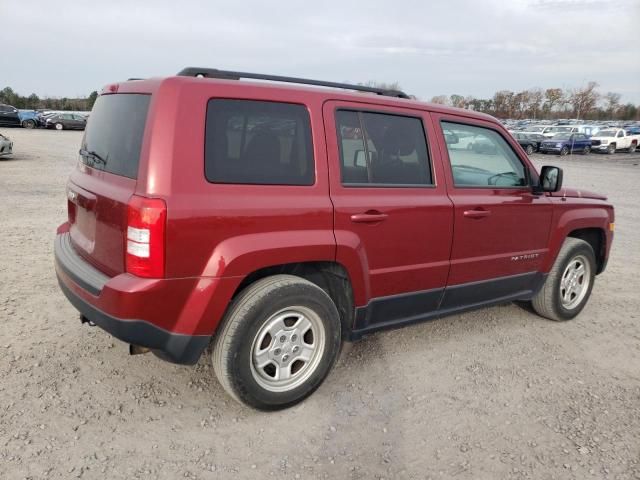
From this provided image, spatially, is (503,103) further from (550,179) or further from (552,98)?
(550,179)

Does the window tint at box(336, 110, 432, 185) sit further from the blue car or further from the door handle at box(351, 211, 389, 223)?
the blue car

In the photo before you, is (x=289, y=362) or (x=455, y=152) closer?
(x=289, y=362)

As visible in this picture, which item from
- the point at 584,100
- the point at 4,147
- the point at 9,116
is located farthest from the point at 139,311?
the point at 584,100

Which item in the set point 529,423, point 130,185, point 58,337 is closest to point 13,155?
point 58,337

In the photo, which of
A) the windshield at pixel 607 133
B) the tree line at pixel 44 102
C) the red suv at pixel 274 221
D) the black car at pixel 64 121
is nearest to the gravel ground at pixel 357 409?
the red suv at pixel 274 221

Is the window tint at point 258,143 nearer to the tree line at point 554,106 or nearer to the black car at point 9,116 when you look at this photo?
the black car at point 9,116

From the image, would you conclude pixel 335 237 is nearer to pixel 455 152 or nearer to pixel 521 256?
pixel 455 152

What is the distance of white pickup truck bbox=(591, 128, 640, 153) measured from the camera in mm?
32438

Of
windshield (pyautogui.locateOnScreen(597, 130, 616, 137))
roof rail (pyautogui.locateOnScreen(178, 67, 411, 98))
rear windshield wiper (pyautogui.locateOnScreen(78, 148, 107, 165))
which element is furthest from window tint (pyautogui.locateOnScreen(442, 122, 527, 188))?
windshield (pyautogui.locateOnScreen(597, 130, 616, 137))

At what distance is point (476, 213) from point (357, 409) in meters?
1.61

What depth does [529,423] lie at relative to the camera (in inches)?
121

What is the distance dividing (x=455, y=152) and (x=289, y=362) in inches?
74.7

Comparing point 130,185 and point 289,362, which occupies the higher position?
point 130,185

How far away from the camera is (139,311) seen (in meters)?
2.56
